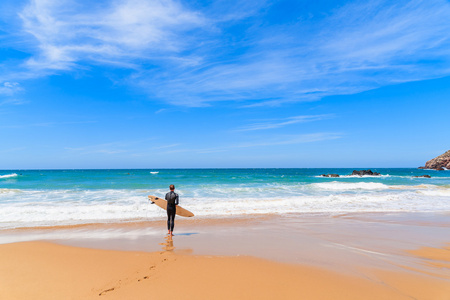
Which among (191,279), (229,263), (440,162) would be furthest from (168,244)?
(440,162)

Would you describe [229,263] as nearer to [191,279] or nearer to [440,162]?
[191,279]

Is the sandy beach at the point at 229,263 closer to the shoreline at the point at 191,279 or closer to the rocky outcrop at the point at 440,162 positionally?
the shoreline at the point at 191,279

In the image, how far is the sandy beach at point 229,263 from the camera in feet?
14.7

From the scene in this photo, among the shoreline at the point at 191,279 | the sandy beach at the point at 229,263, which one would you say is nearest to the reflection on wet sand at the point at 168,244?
the sandy beach at the point at 229,263

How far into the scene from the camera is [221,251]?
670 centimetres

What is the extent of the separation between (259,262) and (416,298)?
9.46 ft

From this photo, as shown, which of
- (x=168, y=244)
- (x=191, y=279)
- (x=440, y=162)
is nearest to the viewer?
(x=191, y=279)

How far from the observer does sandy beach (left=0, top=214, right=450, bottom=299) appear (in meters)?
4.48

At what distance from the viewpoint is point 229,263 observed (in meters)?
5.77

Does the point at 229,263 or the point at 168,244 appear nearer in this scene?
the point at 229,263

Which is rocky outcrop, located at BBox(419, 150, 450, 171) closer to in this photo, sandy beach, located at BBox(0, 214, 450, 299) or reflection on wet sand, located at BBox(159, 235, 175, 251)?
sandy beach, located at BBox(0, 214, 450, 299)

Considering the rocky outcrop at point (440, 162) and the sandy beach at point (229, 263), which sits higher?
the rocky outcrop at point (440, 162)

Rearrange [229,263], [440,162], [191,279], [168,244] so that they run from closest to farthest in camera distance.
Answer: [191,279]
[229,263]
[168,244]
[440,162]

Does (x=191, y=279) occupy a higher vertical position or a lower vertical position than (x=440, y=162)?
lower
